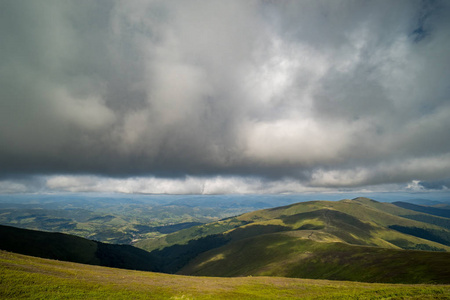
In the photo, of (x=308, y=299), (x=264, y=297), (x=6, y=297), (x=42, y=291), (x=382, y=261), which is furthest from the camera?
(x=382, y=261)

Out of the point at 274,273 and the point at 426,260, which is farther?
the point at 274,273

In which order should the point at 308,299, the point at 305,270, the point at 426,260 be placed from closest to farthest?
1. the point at 308,299
2. the point at 426,260
3. the point at 305,270

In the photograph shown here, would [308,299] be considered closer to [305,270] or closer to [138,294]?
[138,294]

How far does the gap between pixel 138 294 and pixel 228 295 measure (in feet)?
59.1

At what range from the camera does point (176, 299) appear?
31.5m

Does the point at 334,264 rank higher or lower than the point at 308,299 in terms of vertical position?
lower

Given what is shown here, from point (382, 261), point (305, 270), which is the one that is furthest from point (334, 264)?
point (382, 261)

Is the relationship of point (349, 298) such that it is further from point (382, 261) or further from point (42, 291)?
point (382, 261)

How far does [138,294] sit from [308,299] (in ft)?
101

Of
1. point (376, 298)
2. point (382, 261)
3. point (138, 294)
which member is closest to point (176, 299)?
point (138, 294)

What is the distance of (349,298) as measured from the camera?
31.3m

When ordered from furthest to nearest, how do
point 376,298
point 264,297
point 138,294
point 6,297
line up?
point 264,297
point 138,294
point 376,298
point 6,297

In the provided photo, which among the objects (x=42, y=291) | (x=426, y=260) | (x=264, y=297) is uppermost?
(x=42, y=291)

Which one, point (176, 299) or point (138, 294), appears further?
point (138, 294)
